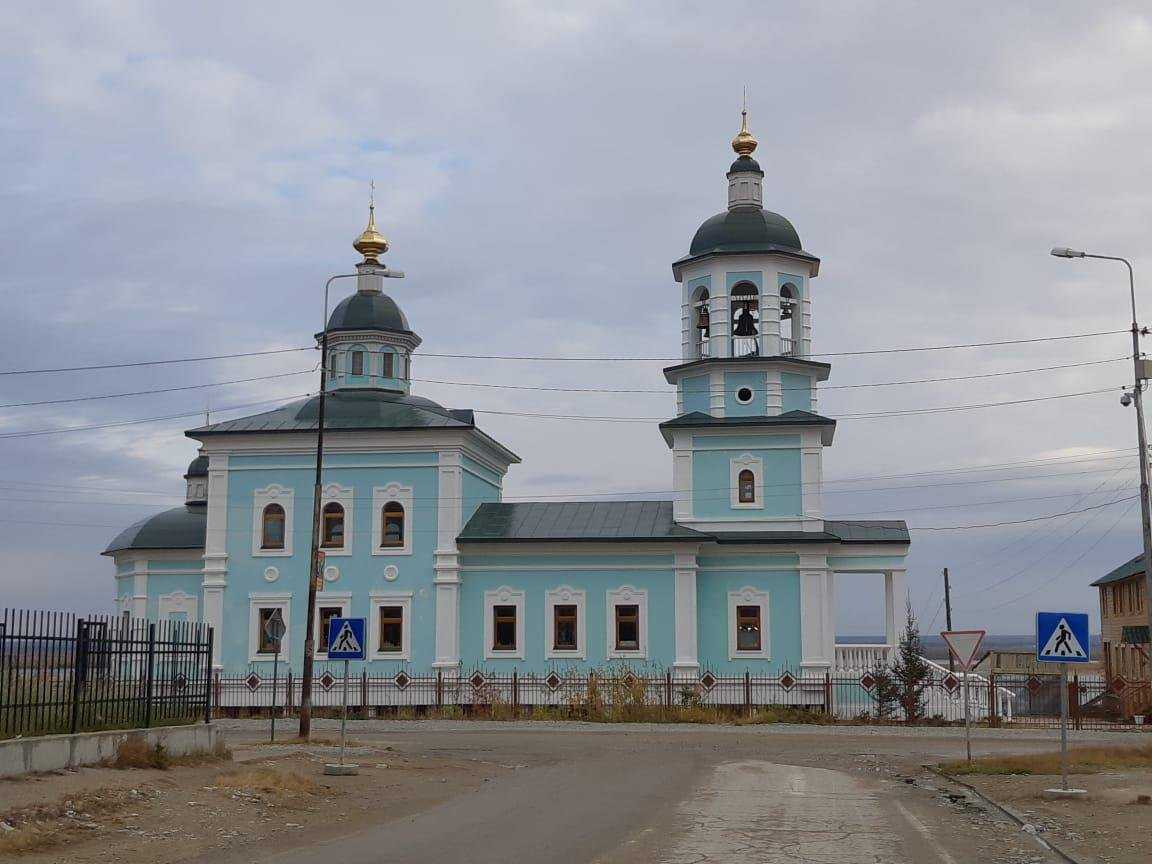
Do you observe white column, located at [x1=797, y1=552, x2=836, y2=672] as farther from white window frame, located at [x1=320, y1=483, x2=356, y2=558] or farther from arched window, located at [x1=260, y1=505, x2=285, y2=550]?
arched window, located at [x1=260, y1=505, x2=285, y2=550]

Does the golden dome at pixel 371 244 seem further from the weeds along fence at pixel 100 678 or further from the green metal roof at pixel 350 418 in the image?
the weeds along fence at pixel 100 678

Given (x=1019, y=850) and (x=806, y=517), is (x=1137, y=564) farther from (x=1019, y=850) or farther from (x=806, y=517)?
(x=1019, y=850)

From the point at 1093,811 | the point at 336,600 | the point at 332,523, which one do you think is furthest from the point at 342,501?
the point at 1093,811

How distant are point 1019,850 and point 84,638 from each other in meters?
10.9

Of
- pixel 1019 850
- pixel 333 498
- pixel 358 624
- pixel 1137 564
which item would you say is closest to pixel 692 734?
pixel 358 624

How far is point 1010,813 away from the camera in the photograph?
14.5 m

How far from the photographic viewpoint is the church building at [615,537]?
37.3 metres

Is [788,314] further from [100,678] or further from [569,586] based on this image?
[100,678]

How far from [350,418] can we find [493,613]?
23.0 ft

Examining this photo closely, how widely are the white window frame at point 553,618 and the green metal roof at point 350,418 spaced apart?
5.33 meters

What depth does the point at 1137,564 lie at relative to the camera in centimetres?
4569

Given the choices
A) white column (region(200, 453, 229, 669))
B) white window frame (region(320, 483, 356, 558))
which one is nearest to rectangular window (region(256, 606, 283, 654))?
white column (region(200, 453, 229, 669))

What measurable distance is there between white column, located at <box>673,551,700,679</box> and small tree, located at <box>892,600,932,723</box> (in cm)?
621

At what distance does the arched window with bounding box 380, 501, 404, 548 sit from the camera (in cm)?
3864
